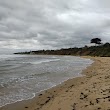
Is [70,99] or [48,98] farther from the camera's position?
[48,98]

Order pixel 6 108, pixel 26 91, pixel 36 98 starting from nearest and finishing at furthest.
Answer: pixel 6 108 < pixel 36 98 < pixel 26 91

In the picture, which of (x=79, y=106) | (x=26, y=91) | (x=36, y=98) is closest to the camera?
(x=79, y=106)

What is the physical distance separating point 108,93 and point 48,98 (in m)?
2.99

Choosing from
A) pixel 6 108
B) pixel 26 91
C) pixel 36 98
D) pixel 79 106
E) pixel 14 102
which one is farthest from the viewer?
pixel 26 91

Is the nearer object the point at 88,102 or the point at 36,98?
the point at 88,102

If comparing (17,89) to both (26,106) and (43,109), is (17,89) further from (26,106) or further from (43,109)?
(43,109)

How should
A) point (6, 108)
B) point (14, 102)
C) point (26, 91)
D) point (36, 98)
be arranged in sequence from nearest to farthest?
point (6, 108) < point (14, 102) < point (36, 98) < point (26, 91)

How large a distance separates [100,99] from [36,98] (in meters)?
3.43

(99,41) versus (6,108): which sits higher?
(99,41)

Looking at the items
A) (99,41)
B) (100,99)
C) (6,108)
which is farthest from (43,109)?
(99,41)

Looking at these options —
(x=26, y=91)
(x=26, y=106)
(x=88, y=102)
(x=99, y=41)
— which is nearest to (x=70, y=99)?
(x=88, y=102)

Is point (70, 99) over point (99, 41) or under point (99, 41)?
under

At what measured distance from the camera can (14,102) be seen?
9.52 m

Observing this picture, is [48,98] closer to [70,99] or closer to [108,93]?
[70,99]
